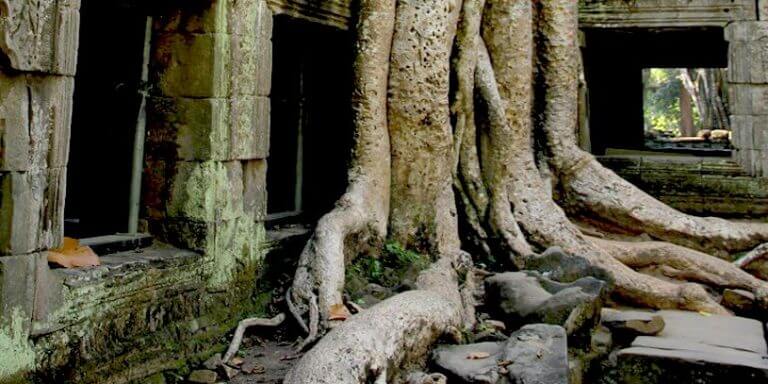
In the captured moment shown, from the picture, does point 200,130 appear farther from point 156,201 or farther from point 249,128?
point 156,201

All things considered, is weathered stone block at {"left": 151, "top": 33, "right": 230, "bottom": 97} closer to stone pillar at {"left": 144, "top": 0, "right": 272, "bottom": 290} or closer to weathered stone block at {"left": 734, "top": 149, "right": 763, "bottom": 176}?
stone pillar at {"left": 144, "top": 0, "right": 272, "bottom": 290}

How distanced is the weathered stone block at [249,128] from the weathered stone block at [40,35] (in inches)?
46.1

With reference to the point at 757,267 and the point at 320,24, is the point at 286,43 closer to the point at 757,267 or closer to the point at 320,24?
the point at 320,24

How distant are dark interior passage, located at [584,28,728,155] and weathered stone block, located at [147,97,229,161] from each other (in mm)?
4347

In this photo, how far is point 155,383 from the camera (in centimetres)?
317

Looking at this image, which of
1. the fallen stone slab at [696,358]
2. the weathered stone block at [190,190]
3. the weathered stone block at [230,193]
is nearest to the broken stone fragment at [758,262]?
the fallen stone slab at [696,358]

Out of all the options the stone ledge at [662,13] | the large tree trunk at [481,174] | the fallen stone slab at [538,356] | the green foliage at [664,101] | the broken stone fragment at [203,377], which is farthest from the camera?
the green foliage at [664,101]

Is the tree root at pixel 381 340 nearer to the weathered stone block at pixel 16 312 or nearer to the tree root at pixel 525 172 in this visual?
the weathered stone block at pixel 16 312

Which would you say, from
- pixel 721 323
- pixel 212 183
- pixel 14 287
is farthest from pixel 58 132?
pixel 721 323

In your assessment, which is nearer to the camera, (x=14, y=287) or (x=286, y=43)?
(x=14, y=287)

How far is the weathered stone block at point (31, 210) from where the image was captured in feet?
8.30

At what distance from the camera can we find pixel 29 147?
2.59 meters

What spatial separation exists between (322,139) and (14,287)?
3.07 meters

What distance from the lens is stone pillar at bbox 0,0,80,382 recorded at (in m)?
2.51
